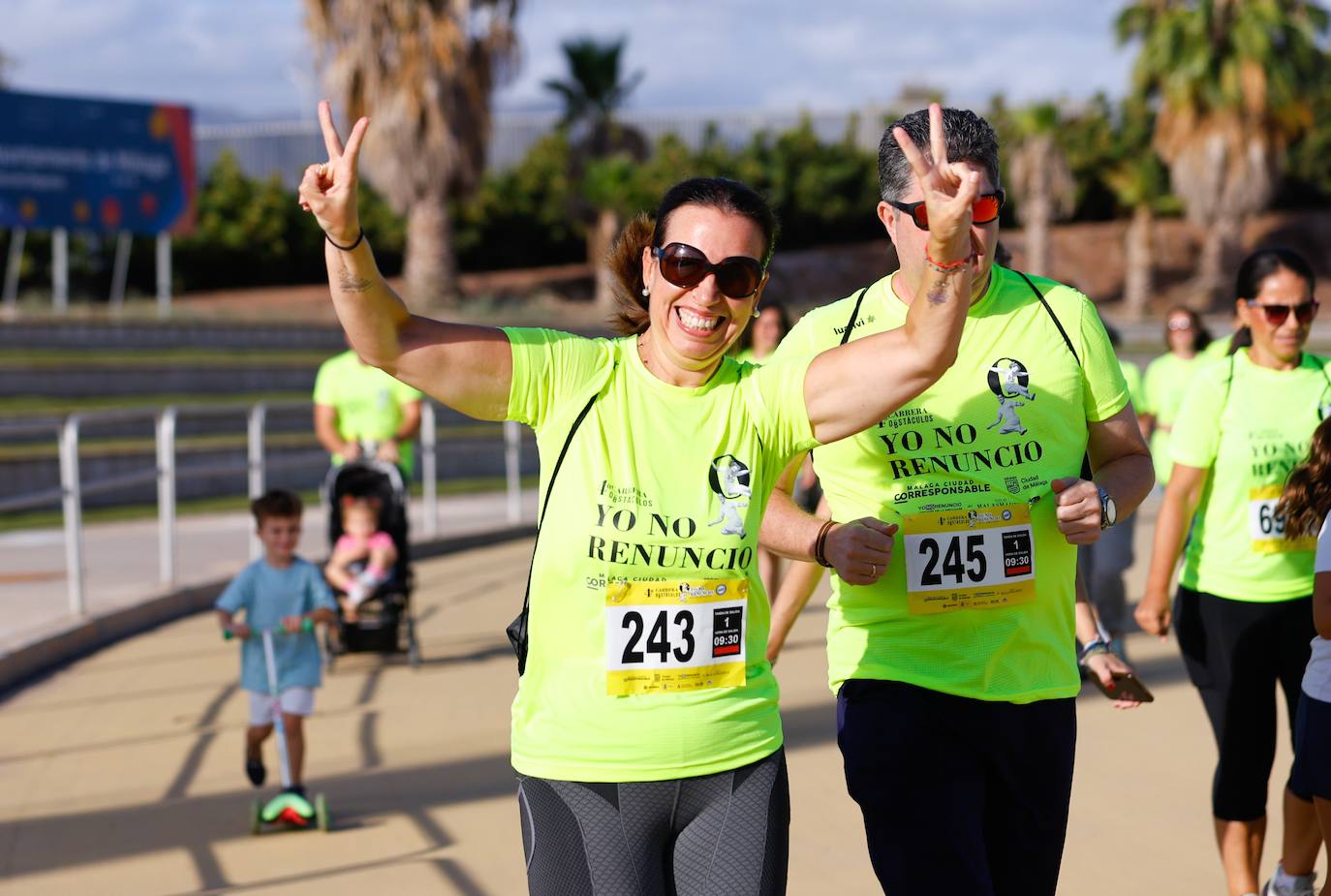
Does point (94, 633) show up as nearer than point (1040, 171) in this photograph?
Yes

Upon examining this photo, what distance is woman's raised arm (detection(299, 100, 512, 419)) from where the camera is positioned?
2453mm

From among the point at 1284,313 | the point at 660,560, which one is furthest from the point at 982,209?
the point at 1284,313

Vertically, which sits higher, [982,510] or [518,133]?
[518,133]

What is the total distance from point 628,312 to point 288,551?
3.64 metres

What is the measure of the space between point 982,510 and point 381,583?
233 inches

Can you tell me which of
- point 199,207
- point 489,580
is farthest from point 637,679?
point 199,207

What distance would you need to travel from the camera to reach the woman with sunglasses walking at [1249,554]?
4.42m

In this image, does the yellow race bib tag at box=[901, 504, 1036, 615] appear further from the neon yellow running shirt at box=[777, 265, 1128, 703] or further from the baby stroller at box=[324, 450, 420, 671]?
the baby stroller at box=[324, 450, 420, 671]

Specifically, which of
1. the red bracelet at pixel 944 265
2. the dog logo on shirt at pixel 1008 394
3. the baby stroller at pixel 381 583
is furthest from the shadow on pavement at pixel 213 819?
the red bracelet at pixel 944 265

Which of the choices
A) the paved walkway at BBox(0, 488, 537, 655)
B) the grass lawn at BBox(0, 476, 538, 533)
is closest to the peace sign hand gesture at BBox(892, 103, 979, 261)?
the paved walkway at BBox(0, 488, 537, 655)

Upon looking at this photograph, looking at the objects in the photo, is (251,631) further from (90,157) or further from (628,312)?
(90,157)

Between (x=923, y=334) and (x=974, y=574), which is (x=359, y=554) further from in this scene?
(x=923, y=334)

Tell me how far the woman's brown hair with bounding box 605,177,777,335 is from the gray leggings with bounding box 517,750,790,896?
893mm

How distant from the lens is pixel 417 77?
2512 centimetres
